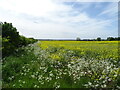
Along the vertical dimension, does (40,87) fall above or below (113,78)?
below

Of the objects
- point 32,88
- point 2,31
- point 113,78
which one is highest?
point 2,31

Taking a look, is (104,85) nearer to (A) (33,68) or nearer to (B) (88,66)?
(B) (88,66)

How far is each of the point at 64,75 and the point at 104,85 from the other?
6.46 feet

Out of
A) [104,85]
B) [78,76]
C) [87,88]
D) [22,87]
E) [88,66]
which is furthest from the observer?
[88,66]

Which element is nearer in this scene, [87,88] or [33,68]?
[87,88]

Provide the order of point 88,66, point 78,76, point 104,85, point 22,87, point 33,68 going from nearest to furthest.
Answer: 1. point 104,85
2. point 22,87
3. point 78,76
4. point 88,66
5. point 33,68

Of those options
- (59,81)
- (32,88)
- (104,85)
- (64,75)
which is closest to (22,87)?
(32,88)

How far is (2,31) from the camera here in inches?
503

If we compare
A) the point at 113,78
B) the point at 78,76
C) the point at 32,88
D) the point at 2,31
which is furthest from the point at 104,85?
the point at 2,31

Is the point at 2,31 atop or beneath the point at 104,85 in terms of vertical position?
atop

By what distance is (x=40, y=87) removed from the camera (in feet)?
17.3

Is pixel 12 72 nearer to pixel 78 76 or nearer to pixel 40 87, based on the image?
pixel 40 87

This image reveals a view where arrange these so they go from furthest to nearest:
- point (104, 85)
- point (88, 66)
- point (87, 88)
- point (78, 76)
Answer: point (88, 66), point (78, 76), point (87, 88), point (104, 85)

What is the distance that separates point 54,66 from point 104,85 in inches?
136
